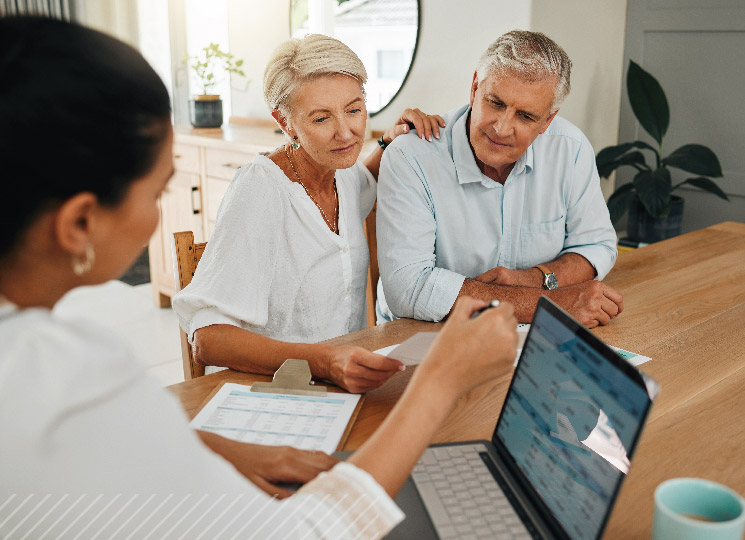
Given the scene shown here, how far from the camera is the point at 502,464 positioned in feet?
3.03

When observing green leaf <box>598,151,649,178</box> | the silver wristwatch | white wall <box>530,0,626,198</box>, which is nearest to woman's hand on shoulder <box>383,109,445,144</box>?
the silver wristwatch

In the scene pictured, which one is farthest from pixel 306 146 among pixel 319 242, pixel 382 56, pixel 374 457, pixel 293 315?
pixel 382 56

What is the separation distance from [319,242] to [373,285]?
361 millimetres

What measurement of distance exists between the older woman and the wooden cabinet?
1523 mm

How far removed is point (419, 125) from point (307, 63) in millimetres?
451

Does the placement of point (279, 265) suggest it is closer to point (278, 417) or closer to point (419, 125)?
point (278, 417)

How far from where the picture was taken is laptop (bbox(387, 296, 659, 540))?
696mm

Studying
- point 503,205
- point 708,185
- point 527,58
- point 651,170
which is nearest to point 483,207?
point 503,205

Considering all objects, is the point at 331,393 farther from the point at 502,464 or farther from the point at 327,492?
the point at 327,492

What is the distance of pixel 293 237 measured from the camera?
1.47 metres

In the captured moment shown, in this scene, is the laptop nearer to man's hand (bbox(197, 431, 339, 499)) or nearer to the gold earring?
man's hand (bbox(197, 431, 339, 499))

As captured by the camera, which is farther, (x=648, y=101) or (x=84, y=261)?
(x=648, y=101)

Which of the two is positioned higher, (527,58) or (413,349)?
(527,58)

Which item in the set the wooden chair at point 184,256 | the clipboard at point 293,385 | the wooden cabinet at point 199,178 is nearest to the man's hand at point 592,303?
the clipboard at point 293,385
